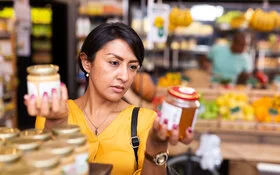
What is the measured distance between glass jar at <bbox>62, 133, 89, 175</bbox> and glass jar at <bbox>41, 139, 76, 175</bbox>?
0.02 meters

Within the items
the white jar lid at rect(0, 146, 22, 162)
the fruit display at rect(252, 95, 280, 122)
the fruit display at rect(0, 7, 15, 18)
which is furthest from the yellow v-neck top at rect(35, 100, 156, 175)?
the fruit display at rect(0, 7, 15, 18)

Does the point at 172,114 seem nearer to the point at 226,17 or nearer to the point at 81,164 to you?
the point at 81,164

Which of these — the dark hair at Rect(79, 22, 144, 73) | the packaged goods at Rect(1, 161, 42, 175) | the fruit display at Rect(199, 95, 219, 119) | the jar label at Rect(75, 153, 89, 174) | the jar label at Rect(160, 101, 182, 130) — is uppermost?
the dark hair at Rect(79, 22, 144, 73)

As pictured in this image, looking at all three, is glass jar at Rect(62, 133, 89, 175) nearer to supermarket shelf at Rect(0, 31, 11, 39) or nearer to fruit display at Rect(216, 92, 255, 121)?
fruit display at Rect(216, 92, 255, 121)

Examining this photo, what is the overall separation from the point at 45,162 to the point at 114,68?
77 cm

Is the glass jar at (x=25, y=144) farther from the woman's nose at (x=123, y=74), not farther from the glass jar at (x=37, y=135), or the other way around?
the woman's nose at (x=123, y=74)

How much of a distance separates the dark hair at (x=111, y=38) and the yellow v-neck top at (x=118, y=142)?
0.30 metres

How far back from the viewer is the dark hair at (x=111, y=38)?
1.78 metres

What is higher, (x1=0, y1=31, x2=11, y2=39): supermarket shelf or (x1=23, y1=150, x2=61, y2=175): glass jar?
(x1=0, y1=31, x2=11, y2=39): supermarket shelf

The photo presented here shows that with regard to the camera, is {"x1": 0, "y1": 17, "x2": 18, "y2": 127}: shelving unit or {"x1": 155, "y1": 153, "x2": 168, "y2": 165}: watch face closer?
{"x1": 155, "y1": 153, "x2": 168, "y2": 165}: watch face

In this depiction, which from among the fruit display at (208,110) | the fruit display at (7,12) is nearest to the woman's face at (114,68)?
the fruit display at (208,110)

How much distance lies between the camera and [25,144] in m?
1.16

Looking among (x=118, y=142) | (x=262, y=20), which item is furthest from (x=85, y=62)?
(x=262, y=20)

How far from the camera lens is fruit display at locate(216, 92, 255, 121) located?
13.9ft
